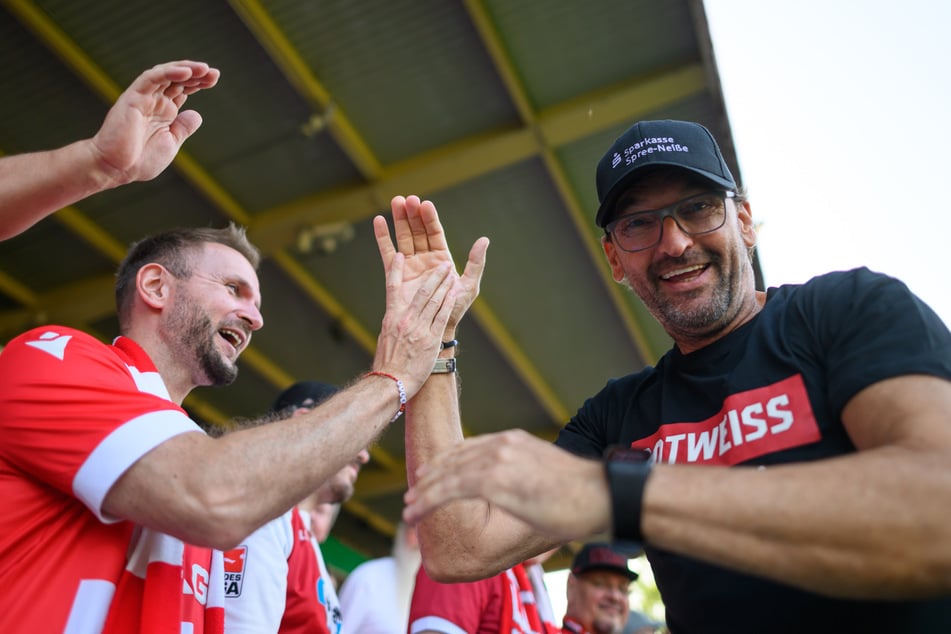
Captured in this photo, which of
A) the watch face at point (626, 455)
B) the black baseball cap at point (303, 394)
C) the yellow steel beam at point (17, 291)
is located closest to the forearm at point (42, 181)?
the watch face at point (626, 455)

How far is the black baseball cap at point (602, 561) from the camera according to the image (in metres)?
4.81

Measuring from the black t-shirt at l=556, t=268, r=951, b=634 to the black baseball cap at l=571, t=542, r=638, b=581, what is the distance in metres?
2.95

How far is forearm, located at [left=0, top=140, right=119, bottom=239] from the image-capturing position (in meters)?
2.19

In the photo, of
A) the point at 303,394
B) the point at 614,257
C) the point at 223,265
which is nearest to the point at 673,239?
the point at 614,257

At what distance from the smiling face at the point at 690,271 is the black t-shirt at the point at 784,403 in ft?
0.19

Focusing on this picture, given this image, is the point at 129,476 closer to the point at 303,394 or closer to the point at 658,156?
the point at 658,156

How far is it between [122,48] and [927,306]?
5.88 meters

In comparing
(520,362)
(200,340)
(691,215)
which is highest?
(520,362)

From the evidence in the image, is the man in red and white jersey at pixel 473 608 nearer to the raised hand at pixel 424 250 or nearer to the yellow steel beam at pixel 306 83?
the raised hand at pixel 424 250

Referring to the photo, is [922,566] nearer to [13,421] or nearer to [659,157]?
[659,157]

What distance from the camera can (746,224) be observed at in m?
2.32

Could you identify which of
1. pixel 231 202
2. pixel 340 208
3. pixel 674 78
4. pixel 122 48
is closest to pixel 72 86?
pixel 122 48

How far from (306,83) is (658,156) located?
193 inches

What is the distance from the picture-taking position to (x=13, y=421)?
6.38ft
